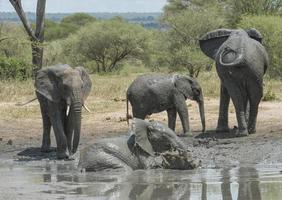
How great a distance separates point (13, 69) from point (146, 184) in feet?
61.8

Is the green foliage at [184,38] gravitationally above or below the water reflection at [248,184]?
below

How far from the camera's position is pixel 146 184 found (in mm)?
10227

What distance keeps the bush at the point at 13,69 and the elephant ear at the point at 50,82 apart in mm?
14240

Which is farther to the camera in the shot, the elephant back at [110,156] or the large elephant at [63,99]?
the large elephant at [63,99]

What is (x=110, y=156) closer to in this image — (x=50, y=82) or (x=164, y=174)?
(x=164, y=174)

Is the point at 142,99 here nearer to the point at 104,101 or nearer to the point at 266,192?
the point at 266,192

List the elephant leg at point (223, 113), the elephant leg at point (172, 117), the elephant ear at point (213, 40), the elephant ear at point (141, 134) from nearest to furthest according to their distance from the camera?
1. the elephant ear at point (141, 134)
2. the elephant leg at point (172, 117)
3. the elephant leg at point (223, 113)
4. the elephant ear at point (213, 40)

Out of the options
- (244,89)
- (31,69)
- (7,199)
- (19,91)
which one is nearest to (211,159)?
(244,89)

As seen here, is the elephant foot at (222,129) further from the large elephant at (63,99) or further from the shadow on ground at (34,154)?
the shadow on ground at (34,154)

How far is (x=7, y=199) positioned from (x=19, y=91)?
14.6 metres

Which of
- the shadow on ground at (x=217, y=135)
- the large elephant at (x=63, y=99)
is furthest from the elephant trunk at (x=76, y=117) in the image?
the shadow on ground at (x=217, y=135)

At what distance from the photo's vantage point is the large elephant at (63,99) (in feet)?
43.1

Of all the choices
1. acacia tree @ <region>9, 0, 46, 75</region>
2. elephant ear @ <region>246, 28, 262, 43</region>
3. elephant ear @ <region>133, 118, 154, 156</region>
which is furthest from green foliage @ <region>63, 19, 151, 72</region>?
elephant ear @ <region>133, 118, 154, 156</region>

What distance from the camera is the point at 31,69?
2900 centimetres
